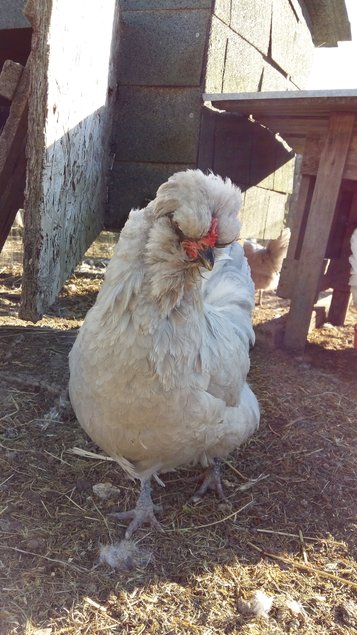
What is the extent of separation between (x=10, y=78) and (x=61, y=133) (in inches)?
Result: 16.1

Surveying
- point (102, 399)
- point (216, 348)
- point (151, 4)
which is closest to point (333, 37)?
point (151, 4)

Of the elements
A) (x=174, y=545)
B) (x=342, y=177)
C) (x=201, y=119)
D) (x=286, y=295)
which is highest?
(x=201, y=119)

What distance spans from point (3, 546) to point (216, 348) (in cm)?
105

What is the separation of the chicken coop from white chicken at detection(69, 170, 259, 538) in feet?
3.80

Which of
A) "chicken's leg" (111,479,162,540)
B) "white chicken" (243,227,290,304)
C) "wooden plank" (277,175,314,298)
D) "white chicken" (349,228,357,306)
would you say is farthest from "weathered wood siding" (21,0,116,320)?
"white chicken" (243,227,290,304)

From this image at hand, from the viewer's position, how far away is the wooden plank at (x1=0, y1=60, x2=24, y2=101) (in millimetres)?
2688

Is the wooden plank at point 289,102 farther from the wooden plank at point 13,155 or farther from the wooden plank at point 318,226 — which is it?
the wooden plank at point 13,155

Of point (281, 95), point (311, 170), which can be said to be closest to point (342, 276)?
point (311, 170)

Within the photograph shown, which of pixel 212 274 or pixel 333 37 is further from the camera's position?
pixel 333 37

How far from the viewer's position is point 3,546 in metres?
1.79

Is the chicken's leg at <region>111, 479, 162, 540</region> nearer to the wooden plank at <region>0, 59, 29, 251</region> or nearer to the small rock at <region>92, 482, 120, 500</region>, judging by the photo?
the small rock at <region>92, 482, 120, 500</region>

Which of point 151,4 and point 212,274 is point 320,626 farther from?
point 151,4

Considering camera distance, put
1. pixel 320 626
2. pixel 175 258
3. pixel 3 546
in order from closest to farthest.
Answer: pixel 175 258, pixel 320 626, pixel 3 546

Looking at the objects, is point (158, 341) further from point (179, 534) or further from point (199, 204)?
point (179, 534)
